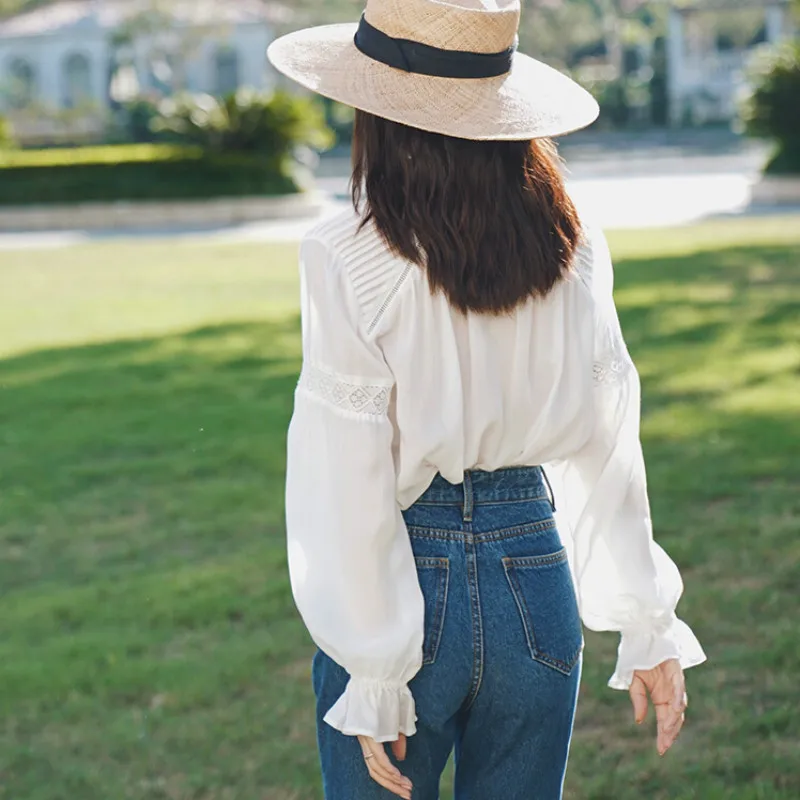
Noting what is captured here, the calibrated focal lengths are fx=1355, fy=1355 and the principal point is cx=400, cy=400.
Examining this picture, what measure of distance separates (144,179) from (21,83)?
2951 centimetres

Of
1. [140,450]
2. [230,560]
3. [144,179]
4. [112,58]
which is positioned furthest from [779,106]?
[112,58]

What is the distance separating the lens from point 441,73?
6.20 ft

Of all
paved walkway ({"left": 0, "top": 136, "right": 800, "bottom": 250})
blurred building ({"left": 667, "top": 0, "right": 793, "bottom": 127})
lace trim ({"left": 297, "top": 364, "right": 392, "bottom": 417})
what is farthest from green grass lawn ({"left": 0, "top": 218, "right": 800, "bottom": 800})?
blurred building ({"left": 667, "top": 0, "right": 793, "bottom": 127})

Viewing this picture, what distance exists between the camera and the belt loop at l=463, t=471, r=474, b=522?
1.88 meters

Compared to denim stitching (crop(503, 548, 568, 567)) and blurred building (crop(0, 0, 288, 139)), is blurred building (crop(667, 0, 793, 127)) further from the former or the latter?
denim stitching (crop(503, 548, 568, 567))

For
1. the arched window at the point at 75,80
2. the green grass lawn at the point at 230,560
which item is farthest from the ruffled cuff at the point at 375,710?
the arched window at the point at 75,80

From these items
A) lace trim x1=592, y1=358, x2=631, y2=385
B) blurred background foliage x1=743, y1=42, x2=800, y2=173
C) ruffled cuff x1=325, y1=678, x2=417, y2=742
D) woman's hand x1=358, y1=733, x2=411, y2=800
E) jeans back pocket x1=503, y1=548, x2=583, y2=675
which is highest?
lace trim x1=592, y1=358, x2=631, y2=385

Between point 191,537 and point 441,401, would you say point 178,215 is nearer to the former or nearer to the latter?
point 191,537

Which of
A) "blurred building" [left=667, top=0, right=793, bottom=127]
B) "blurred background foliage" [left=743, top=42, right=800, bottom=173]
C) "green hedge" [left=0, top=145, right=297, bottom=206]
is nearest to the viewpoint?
"blurred background foliage" [left=743, top=42, right=800, bottom=173]

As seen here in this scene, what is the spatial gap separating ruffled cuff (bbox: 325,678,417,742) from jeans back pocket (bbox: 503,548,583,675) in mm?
197

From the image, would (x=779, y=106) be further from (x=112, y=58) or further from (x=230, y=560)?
(x=112, y=58)

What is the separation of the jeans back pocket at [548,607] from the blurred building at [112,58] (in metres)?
47.0

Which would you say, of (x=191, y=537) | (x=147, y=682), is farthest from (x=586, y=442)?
(x=191, y=537)

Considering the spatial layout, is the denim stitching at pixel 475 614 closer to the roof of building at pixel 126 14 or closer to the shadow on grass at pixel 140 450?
the shadow on grass at pixel 140 450
